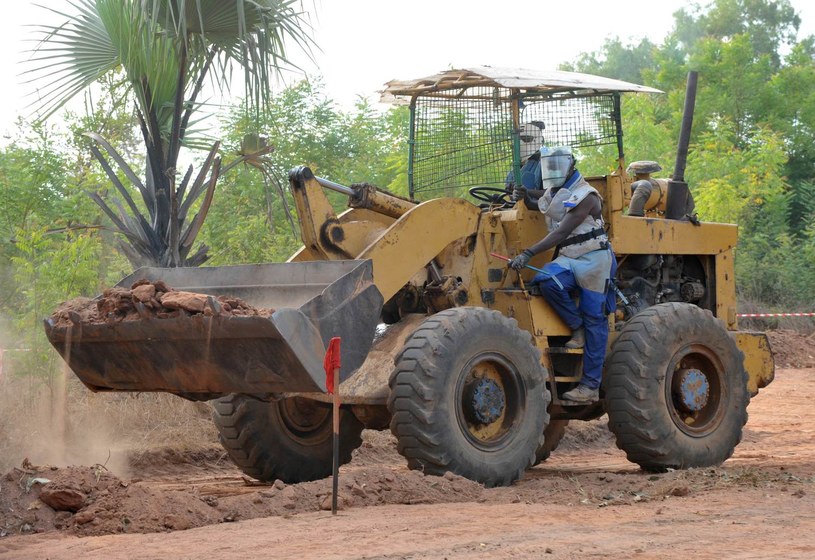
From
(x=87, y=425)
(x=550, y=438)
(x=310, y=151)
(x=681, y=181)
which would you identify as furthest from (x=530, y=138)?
Answer: (x=310, y=151)

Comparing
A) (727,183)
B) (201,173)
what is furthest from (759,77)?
(201,173)

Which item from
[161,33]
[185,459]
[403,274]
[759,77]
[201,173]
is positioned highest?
[759,77]

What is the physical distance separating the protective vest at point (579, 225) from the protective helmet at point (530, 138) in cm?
78

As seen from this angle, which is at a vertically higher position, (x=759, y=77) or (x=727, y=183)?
(x=759, y=77)

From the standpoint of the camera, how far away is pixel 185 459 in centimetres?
1095

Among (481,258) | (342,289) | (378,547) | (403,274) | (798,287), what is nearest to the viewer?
(378,547)

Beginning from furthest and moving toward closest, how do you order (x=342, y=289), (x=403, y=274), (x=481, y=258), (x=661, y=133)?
(x=661, y=133), (x=481, y=258), (x=403, y=274), (x=342, y=289)

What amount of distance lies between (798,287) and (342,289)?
1836 cm

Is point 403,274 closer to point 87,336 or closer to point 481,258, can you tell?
point 481,258

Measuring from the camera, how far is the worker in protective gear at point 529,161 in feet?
32.7

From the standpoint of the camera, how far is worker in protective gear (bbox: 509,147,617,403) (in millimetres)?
9367

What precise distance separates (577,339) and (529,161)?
1581mm

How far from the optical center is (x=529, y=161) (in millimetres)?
10031

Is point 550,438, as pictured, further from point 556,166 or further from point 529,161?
point 556,166
